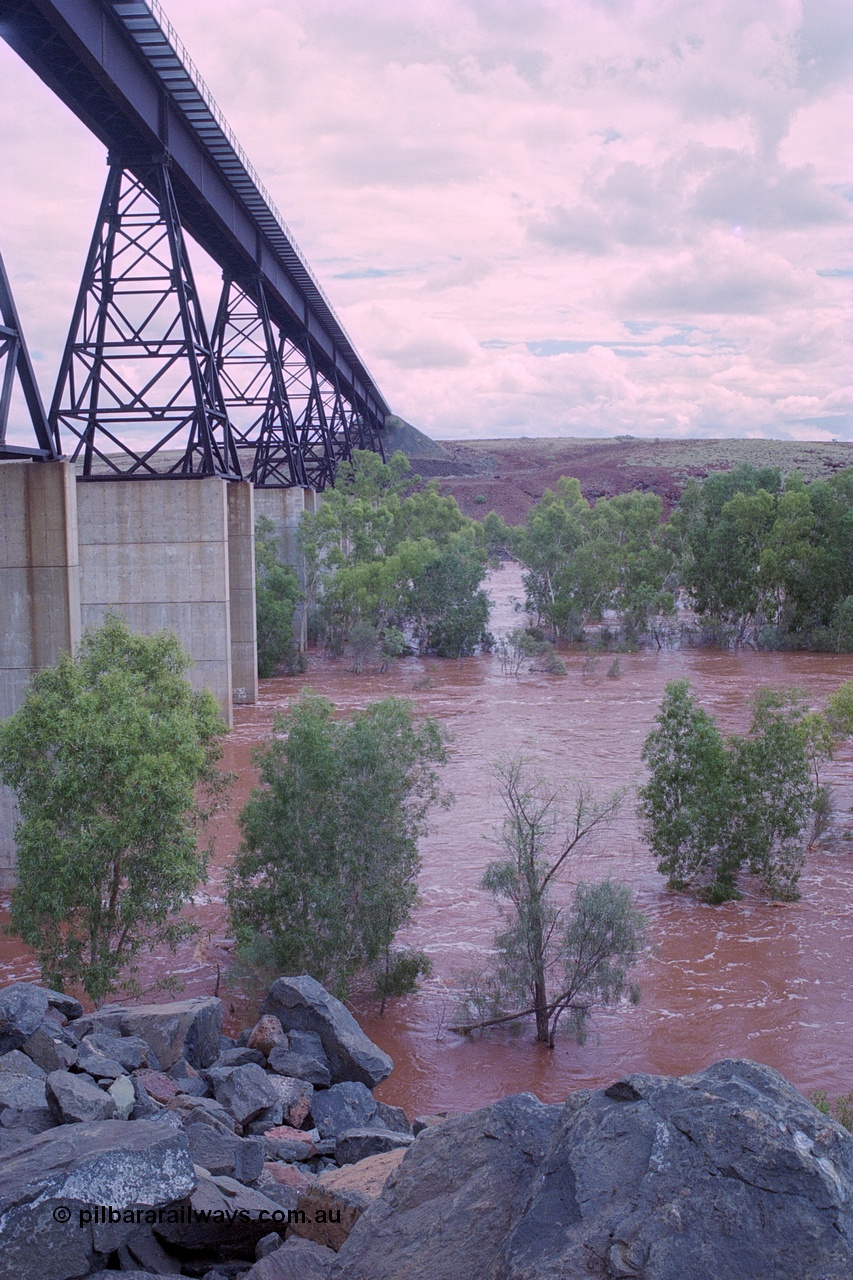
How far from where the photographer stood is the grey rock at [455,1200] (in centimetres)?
521

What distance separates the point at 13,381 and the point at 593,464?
380 feet

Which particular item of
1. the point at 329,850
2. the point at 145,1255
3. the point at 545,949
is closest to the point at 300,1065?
the point at 329,850

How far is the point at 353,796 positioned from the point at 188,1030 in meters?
3.72

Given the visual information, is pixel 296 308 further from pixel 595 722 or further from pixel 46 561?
pixel 46 561

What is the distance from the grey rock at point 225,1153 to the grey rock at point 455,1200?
268 centimetres

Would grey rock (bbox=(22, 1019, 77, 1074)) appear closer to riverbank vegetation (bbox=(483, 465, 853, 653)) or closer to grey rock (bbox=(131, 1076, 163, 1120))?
grey rock (bbox=(131, 1076, 163, 1120))

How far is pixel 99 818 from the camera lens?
12.3 m

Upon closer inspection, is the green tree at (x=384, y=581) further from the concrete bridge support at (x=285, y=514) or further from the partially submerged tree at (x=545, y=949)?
the partially submerged tree at (x=545, y=949)

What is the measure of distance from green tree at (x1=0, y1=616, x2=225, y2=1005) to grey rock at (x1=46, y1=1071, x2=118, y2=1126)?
349 centimetres

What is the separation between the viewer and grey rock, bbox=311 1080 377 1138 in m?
10.6

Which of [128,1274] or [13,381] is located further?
[13,381]

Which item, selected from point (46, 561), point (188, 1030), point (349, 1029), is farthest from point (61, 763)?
point (46, 561)

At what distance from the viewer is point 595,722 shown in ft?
107

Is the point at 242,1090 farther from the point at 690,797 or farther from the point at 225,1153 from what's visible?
the point at 690,797
